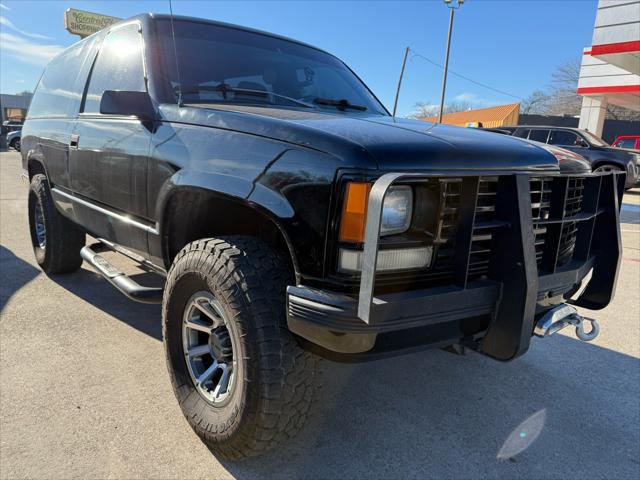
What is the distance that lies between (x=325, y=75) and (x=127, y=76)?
4.43 feet

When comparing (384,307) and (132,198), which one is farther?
(132,198)

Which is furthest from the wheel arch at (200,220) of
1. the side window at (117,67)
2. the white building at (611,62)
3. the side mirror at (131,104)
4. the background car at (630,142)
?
the white building at (611,62)

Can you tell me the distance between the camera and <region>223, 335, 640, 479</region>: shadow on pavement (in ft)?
7.13

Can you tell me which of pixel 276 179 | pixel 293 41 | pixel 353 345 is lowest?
pixel 353 345

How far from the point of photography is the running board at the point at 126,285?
2.65 metres

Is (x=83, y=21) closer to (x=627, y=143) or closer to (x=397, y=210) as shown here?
(x=627, y=143)

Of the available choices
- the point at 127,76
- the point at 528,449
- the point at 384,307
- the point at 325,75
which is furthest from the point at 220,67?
the point at 528,449

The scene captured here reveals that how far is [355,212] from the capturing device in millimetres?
1694

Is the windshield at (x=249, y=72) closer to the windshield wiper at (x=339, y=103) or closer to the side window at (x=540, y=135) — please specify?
the windshield wiper at (x=339, y=103)

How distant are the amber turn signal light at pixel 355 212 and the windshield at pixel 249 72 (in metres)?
1.31

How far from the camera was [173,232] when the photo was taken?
8.56 feet

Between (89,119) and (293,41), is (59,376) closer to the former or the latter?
(89,119)

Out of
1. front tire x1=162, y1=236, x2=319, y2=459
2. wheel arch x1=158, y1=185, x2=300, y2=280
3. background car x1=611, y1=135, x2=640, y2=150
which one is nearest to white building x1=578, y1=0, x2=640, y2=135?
background car x1=611, y1=135, x2=640, y2=150

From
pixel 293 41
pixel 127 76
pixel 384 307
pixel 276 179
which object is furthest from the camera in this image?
pixel 293 41
